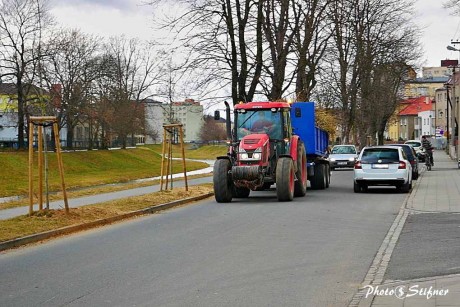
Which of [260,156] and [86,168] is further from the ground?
[260,156]

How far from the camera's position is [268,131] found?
23141 mm

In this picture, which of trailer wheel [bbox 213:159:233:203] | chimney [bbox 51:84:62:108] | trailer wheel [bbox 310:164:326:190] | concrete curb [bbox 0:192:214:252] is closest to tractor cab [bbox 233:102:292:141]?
trailer wheel [bbox 213:159:233:203]

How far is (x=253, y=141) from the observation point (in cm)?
2200

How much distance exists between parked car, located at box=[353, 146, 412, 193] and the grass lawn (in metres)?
15.2

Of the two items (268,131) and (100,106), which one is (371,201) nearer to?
(268,131)

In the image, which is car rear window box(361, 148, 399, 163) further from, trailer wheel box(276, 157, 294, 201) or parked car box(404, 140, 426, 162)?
parked car box(404, 140, 426, 162)

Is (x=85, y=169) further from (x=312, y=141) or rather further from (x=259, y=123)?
(x=259, y=123)

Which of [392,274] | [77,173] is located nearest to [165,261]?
[392,274]

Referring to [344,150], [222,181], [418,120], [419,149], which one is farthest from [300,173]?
[418,120]

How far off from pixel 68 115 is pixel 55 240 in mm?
50690

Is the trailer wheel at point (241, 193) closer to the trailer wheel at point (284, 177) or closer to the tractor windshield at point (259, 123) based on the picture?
the tractor windshield at point (259, 123)

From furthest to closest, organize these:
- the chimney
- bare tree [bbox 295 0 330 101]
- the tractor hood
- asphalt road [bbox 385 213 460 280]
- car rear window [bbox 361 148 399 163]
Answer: the chimney
bare tree [bbox 295 0 330 101]
car rear window [bbox 361 148 399 163]
the tractor hood
asphalt road [bbox 385 213 460 280]

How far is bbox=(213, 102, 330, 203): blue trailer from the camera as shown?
21.8 m

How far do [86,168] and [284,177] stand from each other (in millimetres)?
37560
